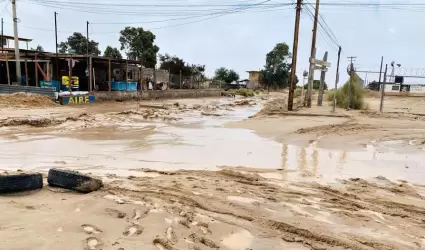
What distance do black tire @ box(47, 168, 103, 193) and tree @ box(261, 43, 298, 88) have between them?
248 ft

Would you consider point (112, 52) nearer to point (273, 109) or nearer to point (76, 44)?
point (76, 44)

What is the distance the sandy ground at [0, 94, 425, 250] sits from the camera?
3449 millimetres

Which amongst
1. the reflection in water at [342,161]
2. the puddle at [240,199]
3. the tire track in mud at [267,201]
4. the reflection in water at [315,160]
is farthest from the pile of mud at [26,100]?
the puddle at [240,199]

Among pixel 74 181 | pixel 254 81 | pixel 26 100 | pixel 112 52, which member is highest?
pixel 112 52

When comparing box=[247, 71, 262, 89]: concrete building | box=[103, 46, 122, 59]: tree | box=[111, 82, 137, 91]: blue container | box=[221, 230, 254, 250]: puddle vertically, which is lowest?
box=[221, 230, 254, 250]: puddle

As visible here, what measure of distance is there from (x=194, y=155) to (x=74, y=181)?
416cm

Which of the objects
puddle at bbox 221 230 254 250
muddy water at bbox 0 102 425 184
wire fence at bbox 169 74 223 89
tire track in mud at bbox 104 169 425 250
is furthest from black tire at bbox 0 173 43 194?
wire fence at bbox 169 74 223 89

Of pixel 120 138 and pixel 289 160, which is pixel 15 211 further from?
pixel 120 138

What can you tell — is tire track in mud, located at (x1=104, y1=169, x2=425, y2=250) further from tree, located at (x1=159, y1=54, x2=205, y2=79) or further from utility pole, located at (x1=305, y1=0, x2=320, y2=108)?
tree, located at (x1=159, y1=54, x2=205, y2=79)

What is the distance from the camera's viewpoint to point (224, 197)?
16.0 feet

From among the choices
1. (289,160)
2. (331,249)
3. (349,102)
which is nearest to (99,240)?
(331,249)

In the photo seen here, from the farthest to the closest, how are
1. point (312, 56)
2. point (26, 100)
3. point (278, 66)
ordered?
point (278, 66), point (312, 56), point (26, 100)

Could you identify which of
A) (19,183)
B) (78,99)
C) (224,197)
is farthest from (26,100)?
(224,197)

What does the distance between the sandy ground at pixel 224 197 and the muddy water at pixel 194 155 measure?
3 cm
